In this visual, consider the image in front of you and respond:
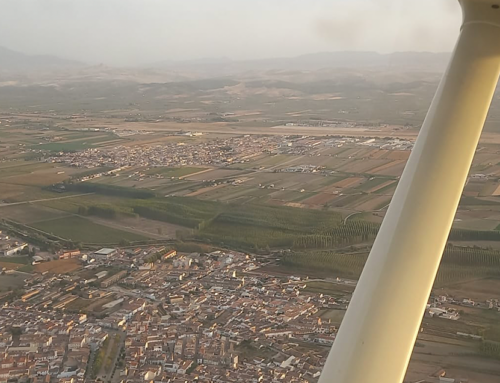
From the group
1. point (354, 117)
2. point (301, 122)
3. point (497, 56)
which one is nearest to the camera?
point (497, 56)

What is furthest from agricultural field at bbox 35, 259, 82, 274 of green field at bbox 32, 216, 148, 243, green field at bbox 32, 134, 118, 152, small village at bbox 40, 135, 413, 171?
green field at bbox 32, 134, 118, 152

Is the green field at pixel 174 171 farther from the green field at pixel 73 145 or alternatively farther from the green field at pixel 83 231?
the green field at pixel 73 145

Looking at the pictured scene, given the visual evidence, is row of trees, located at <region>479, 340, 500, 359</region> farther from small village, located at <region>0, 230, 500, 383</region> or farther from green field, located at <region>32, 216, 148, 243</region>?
green field, located at <region>32, 216, 148, 243</region>

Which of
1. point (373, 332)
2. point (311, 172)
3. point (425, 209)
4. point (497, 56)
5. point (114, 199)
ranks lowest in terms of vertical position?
point (114, 199)

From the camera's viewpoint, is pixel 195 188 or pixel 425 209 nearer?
pixel 425 209

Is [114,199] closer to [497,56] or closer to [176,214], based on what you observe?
[176,214]

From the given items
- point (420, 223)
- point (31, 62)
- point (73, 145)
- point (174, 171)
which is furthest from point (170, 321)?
→ point (31, 62)

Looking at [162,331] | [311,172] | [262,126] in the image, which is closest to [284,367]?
[162,331]
